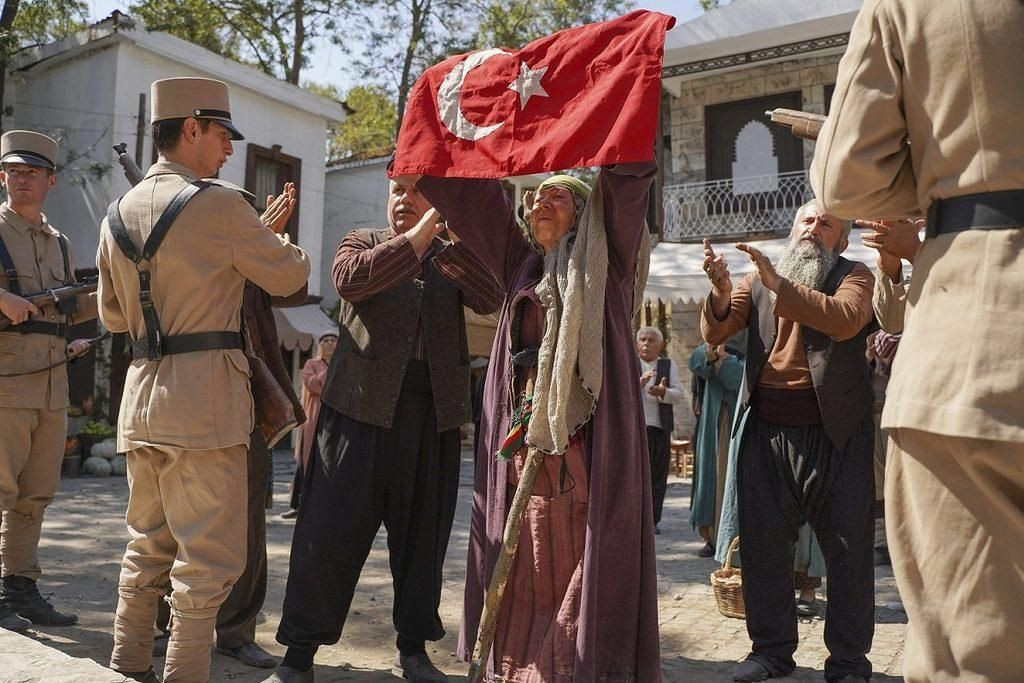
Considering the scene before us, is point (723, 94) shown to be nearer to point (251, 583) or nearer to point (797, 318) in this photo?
point (797, 318)

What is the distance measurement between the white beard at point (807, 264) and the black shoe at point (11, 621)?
11.9 ft

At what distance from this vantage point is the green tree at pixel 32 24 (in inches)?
601

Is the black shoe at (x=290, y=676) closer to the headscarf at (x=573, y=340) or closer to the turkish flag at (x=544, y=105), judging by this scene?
the headscarf at (x=573, y=340)

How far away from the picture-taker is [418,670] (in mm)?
3691

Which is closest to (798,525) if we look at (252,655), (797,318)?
(797,318)

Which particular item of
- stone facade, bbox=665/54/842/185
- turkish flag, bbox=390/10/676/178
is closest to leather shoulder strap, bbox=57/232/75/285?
turkish flag, bbox=390/10/676/178

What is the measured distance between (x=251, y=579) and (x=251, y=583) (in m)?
0.02

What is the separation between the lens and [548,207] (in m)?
3.36

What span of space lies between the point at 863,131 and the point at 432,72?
6.48 feet

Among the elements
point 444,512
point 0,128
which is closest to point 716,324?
point 444,512

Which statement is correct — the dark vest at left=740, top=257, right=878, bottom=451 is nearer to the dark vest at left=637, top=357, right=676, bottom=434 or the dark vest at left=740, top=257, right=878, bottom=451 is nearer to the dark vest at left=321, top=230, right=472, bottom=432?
the dark vest at left=321, top=230, right=472, bottom=432

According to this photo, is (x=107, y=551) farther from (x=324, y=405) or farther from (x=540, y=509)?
(x=540, y=509)

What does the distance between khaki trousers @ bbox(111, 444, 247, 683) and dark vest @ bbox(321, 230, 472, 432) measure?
537mm

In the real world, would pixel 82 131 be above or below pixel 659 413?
above
